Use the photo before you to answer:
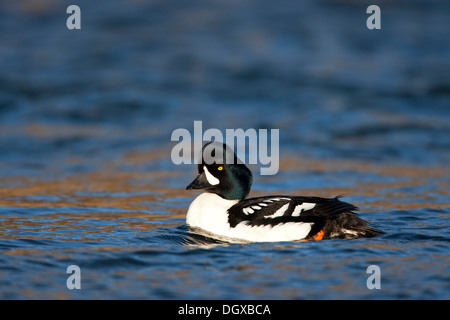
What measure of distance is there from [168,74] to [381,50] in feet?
22.8

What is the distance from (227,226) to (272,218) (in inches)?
25.3

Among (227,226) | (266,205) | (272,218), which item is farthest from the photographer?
(227,226)

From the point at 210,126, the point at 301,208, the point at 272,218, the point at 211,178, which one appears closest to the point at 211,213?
the point at 211,178

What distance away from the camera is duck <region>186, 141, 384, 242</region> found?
9.39 metres

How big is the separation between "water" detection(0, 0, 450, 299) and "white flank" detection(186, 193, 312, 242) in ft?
0.83

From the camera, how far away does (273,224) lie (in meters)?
9.39

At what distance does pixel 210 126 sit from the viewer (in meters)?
18.3

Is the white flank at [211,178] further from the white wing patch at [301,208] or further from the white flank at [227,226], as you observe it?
the white wing patch at [301,208]

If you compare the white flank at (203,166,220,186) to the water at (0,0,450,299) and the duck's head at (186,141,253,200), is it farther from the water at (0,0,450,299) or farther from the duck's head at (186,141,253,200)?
the water at (0,0,450,299)

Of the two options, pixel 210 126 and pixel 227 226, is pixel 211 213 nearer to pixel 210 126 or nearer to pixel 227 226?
pixel 227 226

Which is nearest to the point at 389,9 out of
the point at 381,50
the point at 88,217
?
the point at 381,50

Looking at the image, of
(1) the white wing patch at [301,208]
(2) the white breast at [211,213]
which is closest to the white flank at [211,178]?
(2) the white breast at [211,213]

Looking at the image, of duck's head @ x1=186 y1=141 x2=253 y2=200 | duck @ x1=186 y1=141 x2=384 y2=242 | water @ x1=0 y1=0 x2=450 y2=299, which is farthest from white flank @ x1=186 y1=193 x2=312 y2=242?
water @ x1=0 y1=0 x2=450 y2=299

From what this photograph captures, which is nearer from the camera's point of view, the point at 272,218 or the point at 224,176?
the point at 272,218
